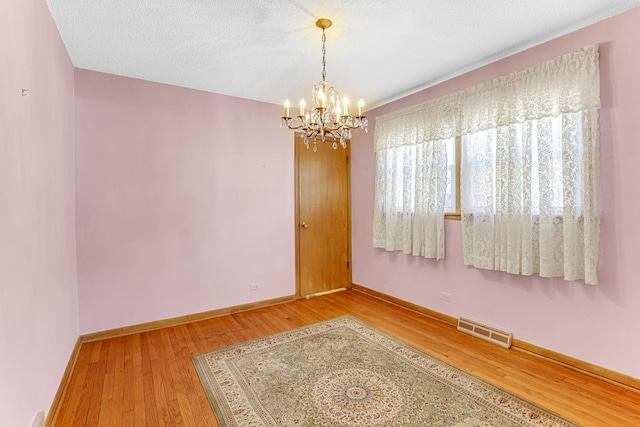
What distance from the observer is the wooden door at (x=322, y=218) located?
4285 mm

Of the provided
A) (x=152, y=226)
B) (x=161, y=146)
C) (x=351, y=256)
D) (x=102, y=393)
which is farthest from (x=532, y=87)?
(x=102, y=393)

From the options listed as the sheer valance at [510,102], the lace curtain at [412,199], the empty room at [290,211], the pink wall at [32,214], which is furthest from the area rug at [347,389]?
the sheer valance at [510,102]

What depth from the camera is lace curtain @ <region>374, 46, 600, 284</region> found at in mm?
2273

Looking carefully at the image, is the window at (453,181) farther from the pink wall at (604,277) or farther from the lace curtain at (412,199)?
the pink wall at (604,277)

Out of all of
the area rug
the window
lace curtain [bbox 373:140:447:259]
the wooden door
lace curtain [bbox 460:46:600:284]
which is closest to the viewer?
the area rug

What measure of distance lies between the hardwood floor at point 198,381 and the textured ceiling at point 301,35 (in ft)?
8.71

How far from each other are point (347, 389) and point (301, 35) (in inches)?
106

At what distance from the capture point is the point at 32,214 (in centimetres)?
168

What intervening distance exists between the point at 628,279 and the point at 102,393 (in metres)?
3.79

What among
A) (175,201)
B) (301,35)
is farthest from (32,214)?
(301,35)

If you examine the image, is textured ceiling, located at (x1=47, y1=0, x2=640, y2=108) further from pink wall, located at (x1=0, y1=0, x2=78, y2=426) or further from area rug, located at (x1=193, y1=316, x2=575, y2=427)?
area rug, located at (x1=193, y1=316, x2=575, y2=427)

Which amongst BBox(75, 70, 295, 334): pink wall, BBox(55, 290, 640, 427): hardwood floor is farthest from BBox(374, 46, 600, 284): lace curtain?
BBox(75, 70, 295, 334): pink wall

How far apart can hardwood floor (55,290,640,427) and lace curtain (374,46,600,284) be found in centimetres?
77

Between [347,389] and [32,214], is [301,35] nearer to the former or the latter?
[32,214]
